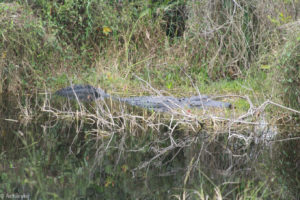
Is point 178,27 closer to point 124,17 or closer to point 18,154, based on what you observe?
point 124,17

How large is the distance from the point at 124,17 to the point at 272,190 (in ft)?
23.8

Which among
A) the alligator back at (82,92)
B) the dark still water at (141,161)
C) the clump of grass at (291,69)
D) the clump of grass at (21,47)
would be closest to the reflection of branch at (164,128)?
the dark still water at (141,161)

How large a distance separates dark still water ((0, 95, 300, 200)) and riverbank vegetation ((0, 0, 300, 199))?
1 centimetres

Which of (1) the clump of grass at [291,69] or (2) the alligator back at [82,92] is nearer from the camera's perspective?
(1) the clump of grass at [291,69]

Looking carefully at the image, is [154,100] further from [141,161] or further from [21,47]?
[21,47]

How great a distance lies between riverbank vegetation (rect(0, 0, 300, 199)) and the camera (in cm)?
311

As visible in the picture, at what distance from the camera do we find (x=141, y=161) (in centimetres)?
366

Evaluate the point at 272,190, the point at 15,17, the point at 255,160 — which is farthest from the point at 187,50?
the point at 272,190

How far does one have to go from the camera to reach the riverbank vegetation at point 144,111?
3107mm

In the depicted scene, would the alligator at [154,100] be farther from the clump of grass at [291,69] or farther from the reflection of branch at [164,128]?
the clump of grass at [291,69]

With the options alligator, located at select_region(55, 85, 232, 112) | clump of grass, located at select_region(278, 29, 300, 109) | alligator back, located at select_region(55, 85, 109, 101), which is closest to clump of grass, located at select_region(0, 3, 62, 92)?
alligator back, located at select_region(55, 85, 109, 101)

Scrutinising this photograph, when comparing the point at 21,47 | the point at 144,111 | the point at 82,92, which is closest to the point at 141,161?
the point at 144,111

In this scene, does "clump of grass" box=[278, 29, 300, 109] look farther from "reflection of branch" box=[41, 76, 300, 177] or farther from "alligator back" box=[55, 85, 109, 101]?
"alligator back" box=[55, 85, 109, 101]

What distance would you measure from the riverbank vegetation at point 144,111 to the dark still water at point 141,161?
0.01m
